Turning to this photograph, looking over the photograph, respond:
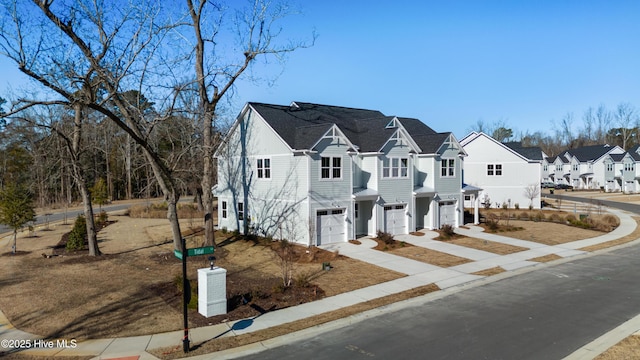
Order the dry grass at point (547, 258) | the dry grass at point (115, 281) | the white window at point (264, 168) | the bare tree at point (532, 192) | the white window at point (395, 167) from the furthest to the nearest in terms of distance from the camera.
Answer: the bare tree at point (532, 192), the white window at point (395, 167), the white window at point (264, 168), the dry grass at point (547, 258), the dry grass at point (115, 281)

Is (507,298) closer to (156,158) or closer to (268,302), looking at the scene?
(268,302)

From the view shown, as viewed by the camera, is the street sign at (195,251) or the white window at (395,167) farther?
the white window at (395,167)

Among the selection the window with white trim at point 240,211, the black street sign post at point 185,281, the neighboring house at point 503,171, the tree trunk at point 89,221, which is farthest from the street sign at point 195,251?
the neighboring house at point 503,171

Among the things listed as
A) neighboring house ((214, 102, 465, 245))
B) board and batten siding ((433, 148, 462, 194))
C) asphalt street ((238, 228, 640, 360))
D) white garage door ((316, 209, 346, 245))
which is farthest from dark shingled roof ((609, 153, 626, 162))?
white garage door ((316, 209, 346, 245))

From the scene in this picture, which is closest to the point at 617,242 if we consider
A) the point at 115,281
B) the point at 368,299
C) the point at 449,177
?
the point at 449,177

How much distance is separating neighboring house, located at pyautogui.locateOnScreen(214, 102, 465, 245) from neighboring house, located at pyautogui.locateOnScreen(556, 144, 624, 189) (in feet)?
194

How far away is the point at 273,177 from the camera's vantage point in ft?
83.1

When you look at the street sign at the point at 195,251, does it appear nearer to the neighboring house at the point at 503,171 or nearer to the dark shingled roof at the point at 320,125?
the dark shingled roof at the point at 320,125

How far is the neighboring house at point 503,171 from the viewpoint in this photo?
41812 millimetres

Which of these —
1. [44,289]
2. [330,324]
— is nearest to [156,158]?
[44,289]

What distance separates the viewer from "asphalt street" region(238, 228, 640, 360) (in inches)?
380

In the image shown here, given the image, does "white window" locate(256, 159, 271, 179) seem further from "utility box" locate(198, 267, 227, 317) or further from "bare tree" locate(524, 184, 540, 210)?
"bare tree" locate(524, 184, 540, 210)

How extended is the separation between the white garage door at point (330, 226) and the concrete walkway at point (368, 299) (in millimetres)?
730

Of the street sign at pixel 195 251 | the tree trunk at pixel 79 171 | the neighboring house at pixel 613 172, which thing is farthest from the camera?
the neighboring house at pixel 613 172
